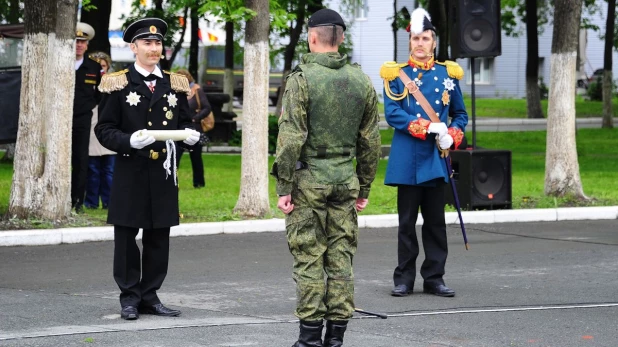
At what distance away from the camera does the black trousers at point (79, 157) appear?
13.2 metres

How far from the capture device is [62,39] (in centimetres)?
1212

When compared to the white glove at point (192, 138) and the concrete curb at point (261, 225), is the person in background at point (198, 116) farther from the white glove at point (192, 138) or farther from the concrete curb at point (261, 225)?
the white glove at point (192, 138)

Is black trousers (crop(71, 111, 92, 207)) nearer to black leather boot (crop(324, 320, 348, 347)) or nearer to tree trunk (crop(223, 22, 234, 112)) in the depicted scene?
black leather boot (crop(324, 320, 348, 347))

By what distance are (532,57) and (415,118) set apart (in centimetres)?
2841

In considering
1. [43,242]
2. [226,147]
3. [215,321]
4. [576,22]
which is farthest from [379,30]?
[215,321]

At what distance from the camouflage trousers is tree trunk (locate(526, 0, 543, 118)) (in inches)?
1167

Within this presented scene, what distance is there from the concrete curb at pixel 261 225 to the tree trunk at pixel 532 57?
869 inches

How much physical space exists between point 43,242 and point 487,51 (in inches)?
231

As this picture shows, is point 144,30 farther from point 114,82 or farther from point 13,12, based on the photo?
point 13,12

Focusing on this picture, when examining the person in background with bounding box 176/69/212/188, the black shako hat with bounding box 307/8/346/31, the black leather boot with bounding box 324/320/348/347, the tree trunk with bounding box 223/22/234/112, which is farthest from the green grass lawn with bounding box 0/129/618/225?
the black shako hat with bounding box 307/8/346/31

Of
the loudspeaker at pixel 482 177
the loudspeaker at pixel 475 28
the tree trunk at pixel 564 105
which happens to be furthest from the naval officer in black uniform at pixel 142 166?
the tree trunk at pixel 564 105

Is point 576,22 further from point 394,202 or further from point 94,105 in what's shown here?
point 94,105

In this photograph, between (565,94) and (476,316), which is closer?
(476,316)

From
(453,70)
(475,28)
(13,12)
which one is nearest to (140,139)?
(453,70)
